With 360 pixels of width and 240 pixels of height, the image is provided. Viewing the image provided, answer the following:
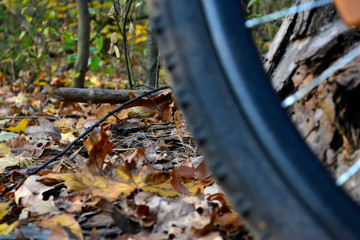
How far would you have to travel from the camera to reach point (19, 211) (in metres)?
1.29

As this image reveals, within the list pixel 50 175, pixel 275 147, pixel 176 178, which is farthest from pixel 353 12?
pixel 50 175

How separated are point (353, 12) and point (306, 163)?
1.01 feet

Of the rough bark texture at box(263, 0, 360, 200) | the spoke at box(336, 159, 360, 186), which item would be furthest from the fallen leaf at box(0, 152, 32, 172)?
the spoke at box(336, 159, 360, 186)

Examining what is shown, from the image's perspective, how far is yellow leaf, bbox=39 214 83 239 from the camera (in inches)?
42.7

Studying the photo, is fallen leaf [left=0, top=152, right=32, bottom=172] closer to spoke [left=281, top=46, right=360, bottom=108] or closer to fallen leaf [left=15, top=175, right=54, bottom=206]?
fallen leaf [left=15, top=175, right=54, bottom=206]

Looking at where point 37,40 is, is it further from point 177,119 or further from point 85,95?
point 177,119

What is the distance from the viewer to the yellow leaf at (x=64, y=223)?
1.08m

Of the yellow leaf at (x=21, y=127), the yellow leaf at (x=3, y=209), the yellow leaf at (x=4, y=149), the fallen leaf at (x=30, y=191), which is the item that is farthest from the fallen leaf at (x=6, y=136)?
the yellow leaf at (x=3, y=209)

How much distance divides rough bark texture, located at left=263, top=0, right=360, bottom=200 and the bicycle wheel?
29 centimetres

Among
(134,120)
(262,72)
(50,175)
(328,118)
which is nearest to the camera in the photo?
(262,72)

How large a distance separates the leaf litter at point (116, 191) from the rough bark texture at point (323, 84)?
0.33 metres

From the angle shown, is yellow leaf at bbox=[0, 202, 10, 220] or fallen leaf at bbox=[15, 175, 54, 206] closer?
yellow leaf at bbox=[0, 202, 10, 220]

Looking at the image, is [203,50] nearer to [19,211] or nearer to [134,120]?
[19,211]

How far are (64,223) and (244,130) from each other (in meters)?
0.68
